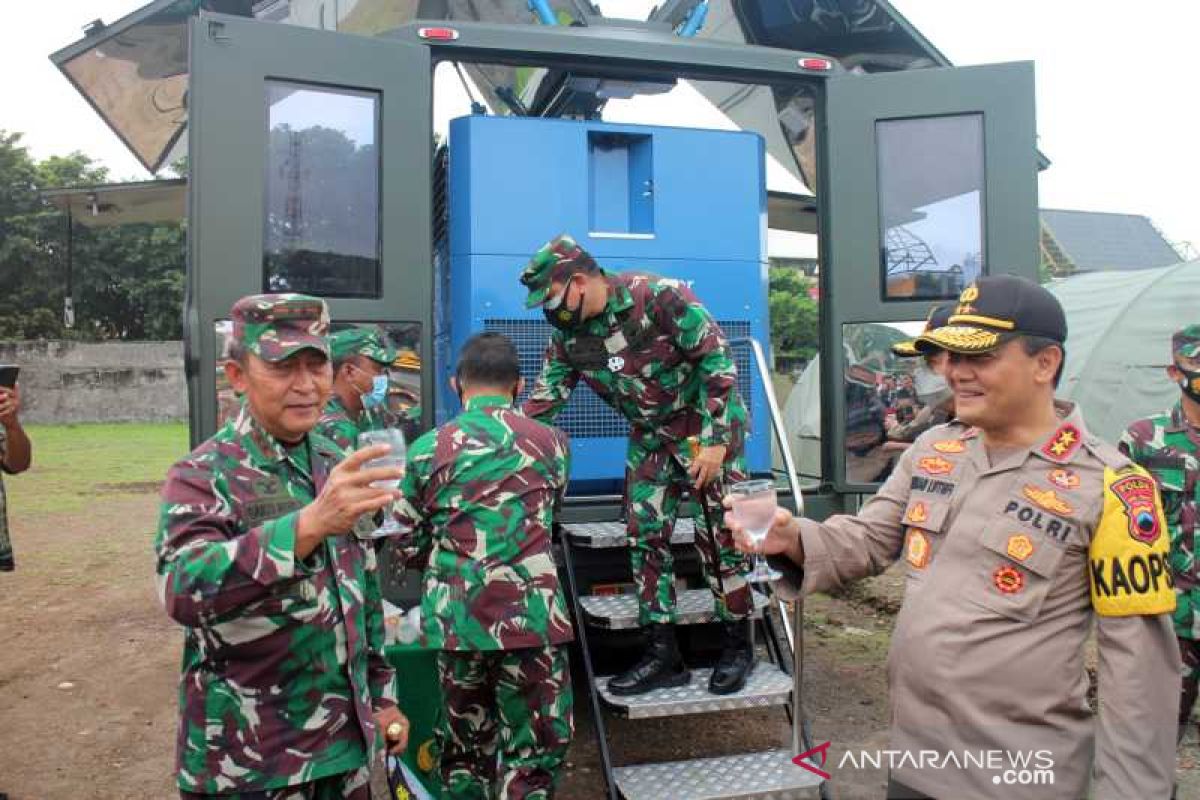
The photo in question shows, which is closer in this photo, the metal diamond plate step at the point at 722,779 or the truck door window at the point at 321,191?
the metal diamond plate step at the point at 722,779

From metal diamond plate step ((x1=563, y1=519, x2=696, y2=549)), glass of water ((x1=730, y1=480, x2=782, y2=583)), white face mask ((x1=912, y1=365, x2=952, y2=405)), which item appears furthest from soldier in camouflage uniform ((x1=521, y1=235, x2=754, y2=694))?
glass of water ((x1=730, y1=480, x2=782, y2=583))

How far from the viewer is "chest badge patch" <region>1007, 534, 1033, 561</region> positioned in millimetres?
1682

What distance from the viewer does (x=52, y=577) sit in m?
7.35

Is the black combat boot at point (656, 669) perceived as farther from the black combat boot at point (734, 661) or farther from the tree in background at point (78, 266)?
the tree in background at point (78, 266)

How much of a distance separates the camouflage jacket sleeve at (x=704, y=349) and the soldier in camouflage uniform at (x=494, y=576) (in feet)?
2.05

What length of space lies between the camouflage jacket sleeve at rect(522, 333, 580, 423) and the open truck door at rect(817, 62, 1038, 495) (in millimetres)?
1302

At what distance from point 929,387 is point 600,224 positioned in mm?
1674

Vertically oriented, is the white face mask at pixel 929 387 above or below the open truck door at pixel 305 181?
below

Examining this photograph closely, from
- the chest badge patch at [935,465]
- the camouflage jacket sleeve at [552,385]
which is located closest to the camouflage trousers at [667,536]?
the camouflage jacket sleeve at [552,385]

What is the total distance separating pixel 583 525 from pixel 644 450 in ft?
1.94

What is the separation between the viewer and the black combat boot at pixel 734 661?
3.22 meters

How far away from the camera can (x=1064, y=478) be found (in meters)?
1.72

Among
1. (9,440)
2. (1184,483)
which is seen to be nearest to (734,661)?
(1184,483)

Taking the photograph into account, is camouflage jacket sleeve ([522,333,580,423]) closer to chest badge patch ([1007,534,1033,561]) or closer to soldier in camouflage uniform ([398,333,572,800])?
soldier in camouflage uniform ([398,333,572,800])
